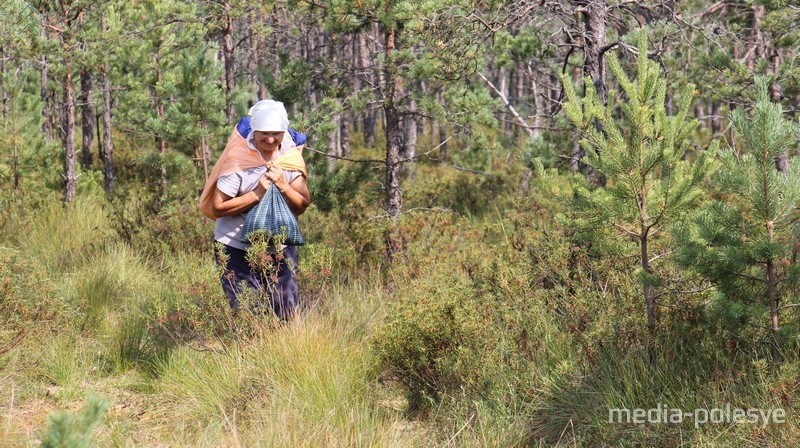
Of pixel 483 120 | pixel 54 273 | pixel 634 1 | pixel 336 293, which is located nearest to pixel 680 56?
pixel 483 120

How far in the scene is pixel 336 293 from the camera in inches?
223

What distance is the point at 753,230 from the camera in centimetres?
361

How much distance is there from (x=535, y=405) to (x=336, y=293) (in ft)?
6.64

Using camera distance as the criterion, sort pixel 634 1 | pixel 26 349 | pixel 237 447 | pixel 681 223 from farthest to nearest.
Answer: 1. pixel 634 1
2. pixel 26 349
3. pixel 681 223
4. pixel 237 447

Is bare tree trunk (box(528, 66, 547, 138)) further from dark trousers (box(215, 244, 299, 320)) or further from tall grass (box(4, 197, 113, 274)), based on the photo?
tall grass (box(4, 197, 113, 274))

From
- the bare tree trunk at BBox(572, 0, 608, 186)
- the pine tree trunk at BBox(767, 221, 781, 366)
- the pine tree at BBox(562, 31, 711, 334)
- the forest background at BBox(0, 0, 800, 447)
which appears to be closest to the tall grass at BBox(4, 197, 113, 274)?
the forest background at BBox(0, 0, 800, 447)

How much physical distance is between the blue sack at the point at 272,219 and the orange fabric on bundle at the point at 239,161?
0.19m

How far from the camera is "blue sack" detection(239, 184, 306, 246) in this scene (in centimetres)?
487

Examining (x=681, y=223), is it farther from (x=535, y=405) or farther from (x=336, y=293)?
(x=336, y=293)

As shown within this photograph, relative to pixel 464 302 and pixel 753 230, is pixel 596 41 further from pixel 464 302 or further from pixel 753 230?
pixel 753 230

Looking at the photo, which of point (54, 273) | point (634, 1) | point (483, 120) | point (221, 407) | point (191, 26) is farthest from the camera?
point (191, 26)

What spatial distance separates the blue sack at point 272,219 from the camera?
16.0ft

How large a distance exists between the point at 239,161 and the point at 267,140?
0.80 ft

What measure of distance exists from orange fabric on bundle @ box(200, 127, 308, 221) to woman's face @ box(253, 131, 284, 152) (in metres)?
0.06
